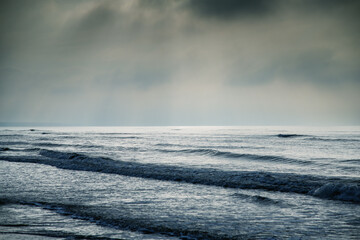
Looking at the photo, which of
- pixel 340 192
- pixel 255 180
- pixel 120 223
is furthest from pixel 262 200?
pixel 120 223

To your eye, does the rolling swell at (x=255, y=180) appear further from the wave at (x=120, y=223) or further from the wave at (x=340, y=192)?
the wave at (x=120, y=223)

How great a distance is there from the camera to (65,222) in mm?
7570

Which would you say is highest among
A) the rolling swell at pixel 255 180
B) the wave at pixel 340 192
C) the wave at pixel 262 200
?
the wave at pixel 340 192

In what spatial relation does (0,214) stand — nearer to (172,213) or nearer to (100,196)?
(100,196)

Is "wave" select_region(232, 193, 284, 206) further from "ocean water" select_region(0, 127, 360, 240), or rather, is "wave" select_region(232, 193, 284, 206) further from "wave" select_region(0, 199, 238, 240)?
"wave" select_region(0, 199, 238, 240)

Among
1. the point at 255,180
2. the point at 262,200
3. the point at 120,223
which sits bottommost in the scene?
the point at 255,180

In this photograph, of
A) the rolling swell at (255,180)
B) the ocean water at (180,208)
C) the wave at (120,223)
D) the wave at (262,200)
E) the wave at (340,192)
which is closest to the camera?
the wave at (120,223)

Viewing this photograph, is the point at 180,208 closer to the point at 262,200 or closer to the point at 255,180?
the point at 262,200

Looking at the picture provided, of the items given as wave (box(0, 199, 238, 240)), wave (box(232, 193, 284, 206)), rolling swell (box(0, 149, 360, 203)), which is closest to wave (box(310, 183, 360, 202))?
rolling swell (box(0, 149, 360, 203))

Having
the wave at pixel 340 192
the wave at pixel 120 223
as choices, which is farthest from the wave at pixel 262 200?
the wave at pixel 120 223

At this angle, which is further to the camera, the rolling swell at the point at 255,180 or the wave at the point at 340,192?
the rolling swell at the point at 255,180

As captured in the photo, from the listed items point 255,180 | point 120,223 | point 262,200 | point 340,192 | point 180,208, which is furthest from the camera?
point 255,180

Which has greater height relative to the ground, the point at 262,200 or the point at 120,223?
the point at 120,223

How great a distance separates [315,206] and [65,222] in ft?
26.3
